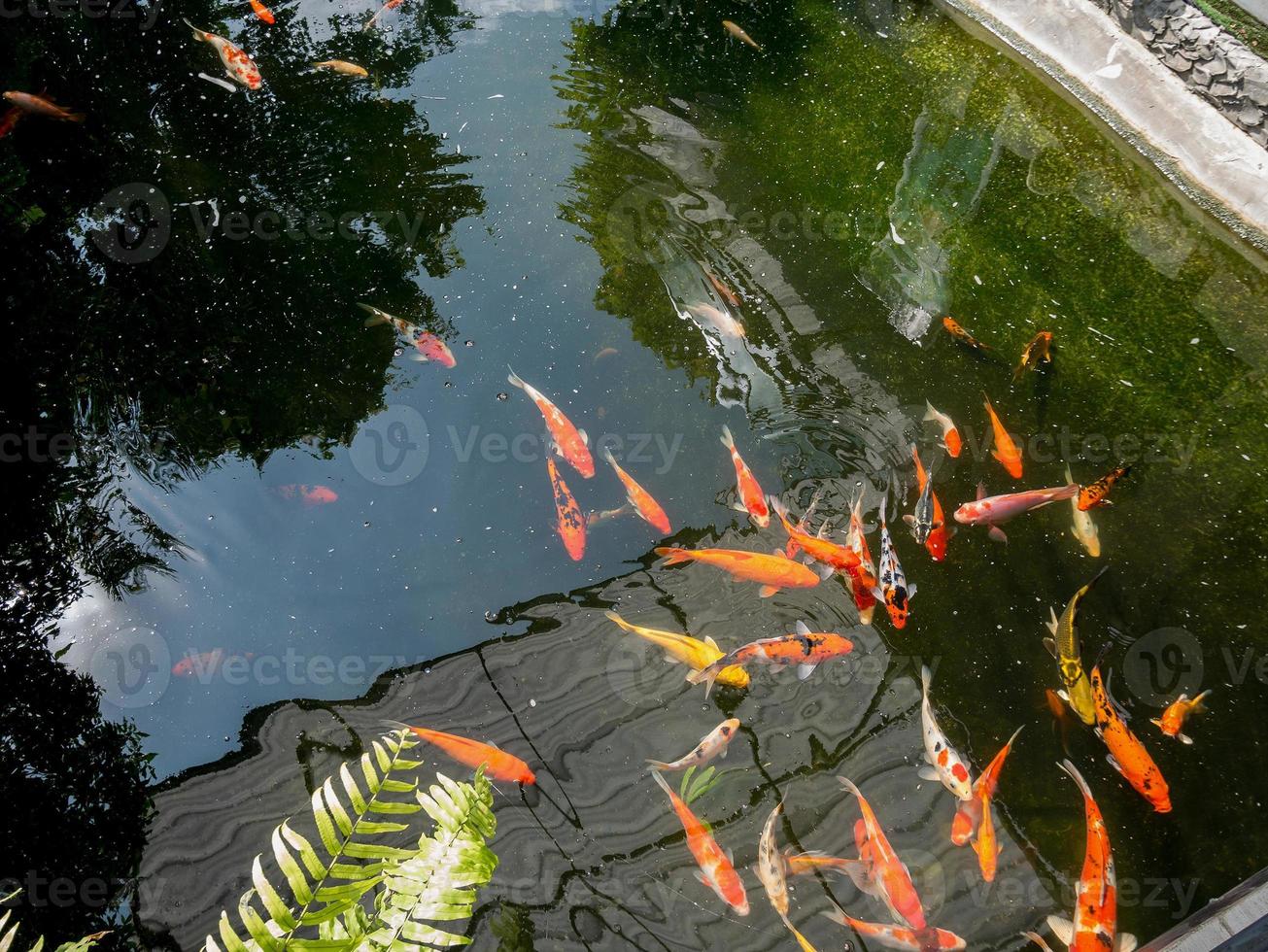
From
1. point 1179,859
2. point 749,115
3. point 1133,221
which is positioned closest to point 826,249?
point 749,115

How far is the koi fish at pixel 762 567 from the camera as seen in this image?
346cm

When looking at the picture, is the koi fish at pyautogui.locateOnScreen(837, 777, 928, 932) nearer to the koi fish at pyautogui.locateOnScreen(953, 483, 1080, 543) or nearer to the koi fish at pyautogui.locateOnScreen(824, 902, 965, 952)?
the koi fish at pyautogui.locateOnScreen(824, 902, 965, 952)

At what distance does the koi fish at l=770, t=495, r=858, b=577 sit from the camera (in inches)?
135

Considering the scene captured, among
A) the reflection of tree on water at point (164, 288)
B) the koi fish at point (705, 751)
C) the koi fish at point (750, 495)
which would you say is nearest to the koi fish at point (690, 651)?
the koi fish at point (705, 751)

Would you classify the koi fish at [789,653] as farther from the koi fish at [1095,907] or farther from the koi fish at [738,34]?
the koi fish at [738,34]

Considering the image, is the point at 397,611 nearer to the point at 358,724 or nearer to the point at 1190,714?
the point at 358,724

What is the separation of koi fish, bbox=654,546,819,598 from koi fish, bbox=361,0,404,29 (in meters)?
4.48

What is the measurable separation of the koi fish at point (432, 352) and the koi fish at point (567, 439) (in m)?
0.54

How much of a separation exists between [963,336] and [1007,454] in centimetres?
67

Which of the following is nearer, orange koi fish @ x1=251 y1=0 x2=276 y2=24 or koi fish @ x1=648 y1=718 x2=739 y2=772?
koi fish @ x1=648 y1=718 x2=739 y2=772

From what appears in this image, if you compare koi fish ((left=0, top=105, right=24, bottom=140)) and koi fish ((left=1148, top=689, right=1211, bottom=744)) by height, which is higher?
koi fish ((left=1148, top=689, right=1211, bottom=744))

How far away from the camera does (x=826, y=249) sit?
14.9ft

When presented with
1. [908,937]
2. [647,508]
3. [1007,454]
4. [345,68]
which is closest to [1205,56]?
[1007,454]

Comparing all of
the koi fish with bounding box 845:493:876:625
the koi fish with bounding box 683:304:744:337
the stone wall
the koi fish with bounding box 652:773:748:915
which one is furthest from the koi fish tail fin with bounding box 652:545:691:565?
the stone wall
